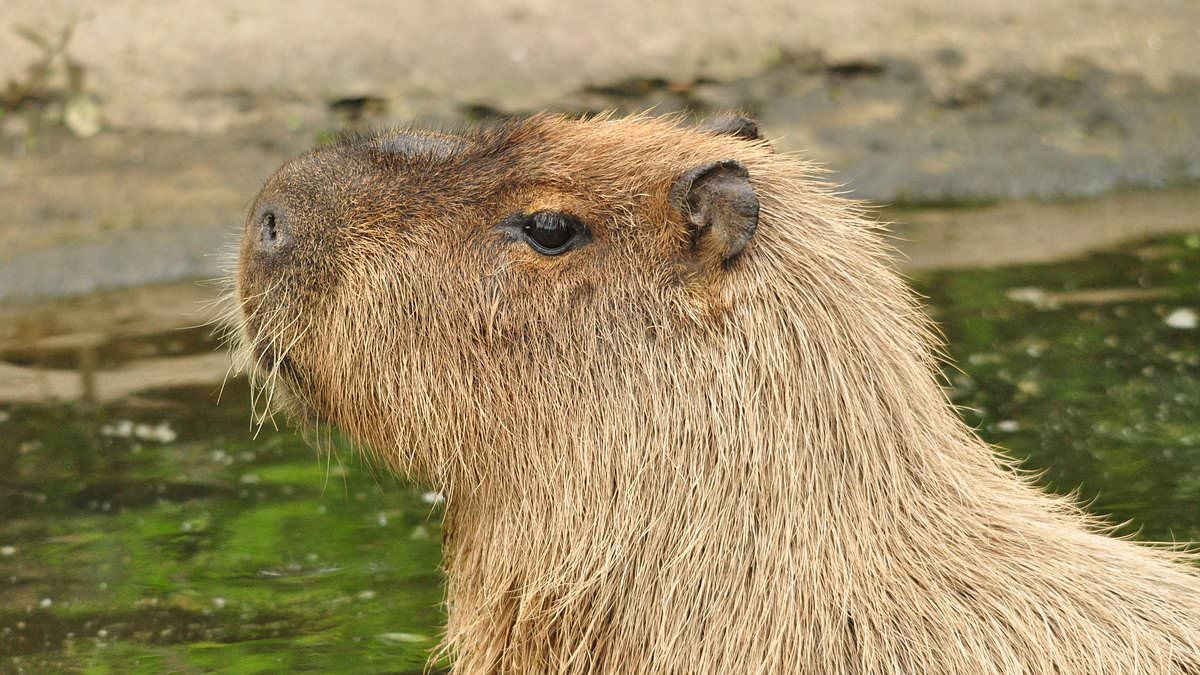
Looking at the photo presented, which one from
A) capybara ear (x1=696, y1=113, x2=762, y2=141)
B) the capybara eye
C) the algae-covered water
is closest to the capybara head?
the capybara eye

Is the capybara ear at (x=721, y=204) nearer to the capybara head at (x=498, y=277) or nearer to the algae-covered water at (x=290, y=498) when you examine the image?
the capybara head at (x=498, y=277)

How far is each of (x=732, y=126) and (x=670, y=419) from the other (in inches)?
28.5

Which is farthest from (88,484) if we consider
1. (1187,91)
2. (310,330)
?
(1187,91)

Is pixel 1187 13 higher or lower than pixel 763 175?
higher

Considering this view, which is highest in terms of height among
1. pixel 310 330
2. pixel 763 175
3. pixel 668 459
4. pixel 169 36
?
pixel 169 36

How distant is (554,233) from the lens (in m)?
2.91

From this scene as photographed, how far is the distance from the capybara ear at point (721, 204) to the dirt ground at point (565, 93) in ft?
16.0

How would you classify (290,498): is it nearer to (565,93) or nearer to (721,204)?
(721,204)

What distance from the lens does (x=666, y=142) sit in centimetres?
302

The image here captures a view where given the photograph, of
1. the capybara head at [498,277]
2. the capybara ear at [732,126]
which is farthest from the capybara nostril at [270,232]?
the capybara ear at [732,126]

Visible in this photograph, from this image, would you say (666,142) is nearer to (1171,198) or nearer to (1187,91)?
(1171,198)

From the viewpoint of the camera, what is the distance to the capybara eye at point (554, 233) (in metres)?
2.91

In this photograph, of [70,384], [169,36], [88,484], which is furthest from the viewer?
[169,36]

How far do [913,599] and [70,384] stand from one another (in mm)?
4272
